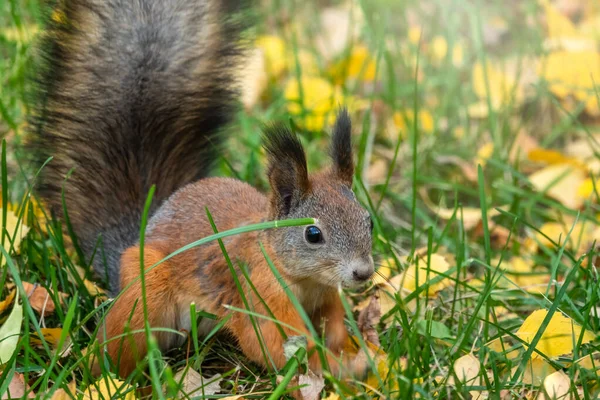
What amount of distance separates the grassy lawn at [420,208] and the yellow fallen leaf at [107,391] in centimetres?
1

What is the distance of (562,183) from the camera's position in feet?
8.53

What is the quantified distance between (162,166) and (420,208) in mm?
989

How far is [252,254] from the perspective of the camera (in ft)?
5.65

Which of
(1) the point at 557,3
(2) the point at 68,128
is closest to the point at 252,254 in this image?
(2) the point at 68,128

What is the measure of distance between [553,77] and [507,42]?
2.14 ft

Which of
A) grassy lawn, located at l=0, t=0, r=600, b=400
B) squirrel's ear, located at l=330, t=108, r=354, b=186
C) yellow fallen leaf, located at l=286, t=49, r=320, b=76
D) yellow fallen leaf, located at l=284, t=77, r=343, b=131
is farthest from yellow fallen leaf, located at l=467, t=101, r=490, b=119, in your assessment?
squirrel's ear, located at l=330, t=108, r=354, b=186

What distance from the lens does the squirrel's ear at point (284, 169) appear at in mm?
1629

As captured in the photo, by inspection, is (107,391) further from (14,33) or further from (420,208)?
(14,33)

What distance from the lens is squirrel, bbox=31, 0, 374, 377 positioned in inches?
67.9

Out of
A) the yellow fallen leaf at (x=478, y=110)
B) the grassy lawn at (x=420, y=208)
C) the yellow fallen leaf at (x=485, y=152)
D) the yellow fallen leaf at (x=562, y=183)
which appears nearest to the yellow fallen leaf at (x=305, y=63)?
the grassy lawn at (x=420, y=208)

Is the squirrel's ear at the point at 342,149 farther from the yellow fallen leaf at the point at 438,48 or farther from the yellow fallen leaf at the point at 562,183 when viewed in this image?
the yellow fallen leaf at the point at 438,48

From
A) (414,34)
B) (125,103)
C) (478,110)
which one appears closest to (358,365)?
(125,103)

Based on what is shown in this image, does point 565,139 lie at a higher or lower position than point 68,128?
lower

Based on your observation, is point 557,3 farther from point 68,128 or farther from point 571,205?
point 68,128
